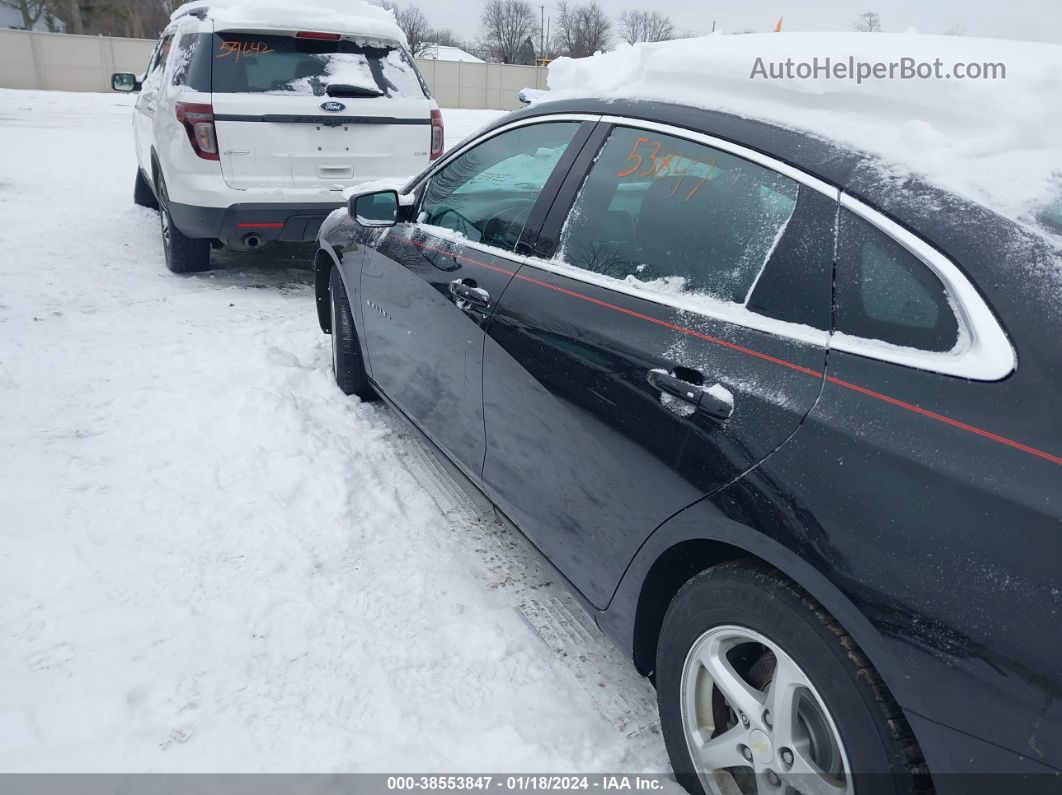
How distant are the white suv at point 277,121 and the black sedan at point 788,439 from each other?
3.64 meters

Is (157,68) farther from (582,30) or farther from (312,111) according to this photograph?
(582,30)

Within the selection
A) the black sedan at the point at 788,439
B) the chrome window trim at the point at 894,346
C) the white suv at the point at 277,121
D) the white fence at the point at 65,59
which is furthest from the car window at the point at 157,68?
the white fence at the point at 65,59

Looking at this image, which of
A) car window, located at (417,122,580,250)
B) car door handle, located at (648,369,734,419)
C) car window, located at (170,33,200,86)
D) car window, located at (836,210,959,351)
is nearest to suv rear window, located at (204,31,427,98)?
car window, located at (170,33,200,86)

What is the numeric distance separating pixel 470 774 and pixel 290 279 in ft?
18.0

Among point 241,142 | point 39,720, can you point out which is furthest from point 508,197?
point 241,142

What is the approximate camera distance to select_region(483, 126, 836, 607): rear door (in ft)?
5.88

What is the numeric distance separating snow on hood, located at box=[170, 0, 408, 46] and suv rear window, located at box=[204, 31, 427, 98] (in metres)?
0.10

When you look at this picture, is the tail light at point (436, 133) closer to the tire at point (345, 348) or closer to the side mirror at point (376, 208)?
the tire at point (345, 348)

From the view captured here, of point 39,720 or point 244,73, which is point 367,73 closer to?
point 244,73

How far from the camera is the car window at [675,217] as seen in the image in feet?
6.46

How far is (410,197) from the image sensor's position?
3660mm

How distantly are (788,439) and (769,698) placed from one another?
58 centimetres

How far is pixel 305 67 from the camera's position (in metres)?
5.98

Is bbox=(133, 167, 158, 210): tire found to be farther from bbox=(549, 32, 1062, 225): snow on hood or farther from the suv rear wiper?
bbox=(549, 32, 1062, 225): snow on hood
